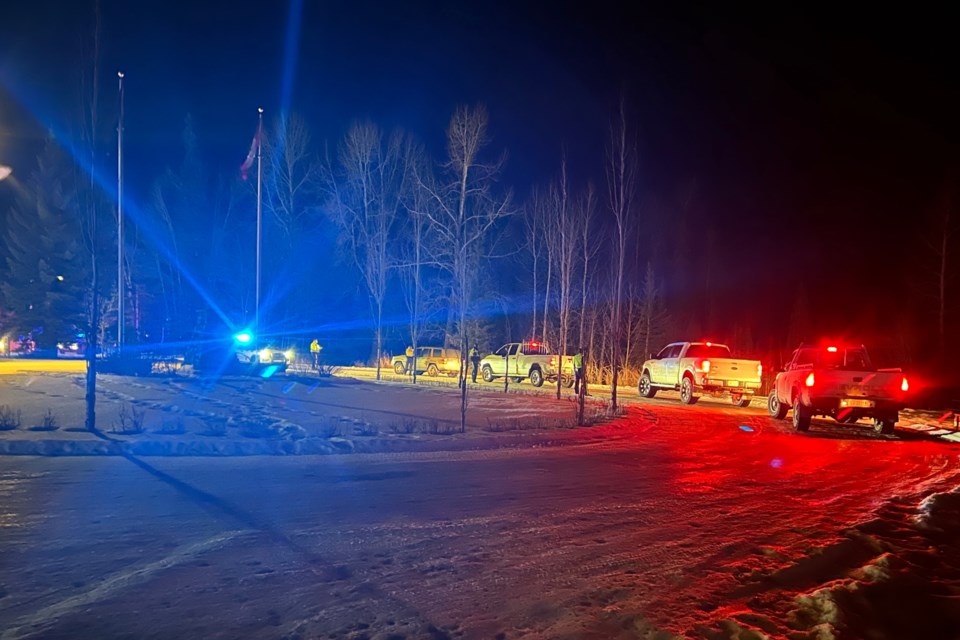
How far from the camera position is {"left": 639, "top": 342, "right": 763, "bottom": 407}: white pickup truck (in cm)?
2155

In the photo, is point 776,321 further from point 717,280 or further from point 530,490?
point 530,490

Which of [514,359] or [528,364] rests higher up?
[514,359]

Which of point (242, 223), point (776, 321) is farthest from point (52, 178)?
point (776, 321)

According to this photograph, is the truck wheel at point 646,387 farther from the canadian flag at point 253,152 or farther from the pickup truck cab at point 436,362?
the canadian flag at point 253,152

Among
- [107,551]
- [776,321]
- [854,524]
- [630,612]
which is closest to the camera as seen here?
[630,612]

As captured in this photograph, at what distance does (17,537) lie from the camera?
6129 millimetres

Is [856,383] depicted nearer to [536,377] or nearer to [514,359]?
[536,377]

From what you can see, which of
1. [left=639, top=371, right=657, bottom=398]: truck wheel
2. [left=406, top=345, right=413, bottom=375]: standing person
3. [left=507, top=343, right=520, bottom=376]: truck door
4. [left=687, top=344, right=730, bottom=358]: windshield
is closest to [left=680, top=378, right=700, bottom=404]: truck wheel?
[left=687, top=344, right=730, bottom=358]: windshield

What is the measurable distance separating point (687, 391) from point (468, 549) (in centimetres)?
1836

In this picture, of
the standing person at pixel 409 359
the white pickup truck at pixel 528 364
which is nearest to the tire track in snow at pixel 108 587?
the white pickup truck at pixel 528 364

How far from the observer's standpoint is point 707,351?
75.0ft

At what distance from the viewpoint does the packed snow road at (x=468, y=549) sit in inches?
179

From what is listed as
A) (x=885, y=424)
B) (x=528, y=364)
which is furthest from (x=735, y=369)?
(x=528, y=364)

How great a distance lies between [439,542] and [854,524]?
4.62 meters
